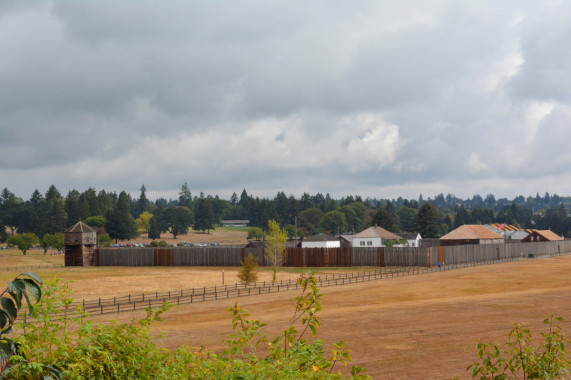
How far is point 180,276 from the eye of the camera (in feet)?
260

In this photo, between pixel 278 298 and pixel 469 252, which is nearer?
pixel 278 298

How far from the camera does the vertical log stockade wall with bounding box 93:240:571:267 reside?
8806 centimetres

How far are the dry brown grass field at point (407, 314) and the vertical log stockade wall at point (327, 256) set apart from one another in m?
16.3

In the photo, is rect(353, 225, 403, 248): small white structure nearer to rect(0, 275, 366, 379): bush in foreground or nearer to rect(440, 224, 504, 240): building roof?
rect(440, 224, 504, 240): building roof

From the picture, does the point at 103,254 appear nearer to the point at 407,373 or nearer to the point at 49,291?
the point at 407,373

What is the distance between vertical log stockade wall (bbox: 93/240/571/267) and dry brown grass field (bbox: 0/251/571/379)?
53.3 ft

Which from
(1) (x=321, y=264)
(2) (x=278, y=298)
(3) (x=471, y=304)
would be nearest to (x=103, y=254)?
(1) (x=321, y=264)

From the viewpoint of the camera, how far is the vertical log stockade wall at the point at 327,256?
289ft

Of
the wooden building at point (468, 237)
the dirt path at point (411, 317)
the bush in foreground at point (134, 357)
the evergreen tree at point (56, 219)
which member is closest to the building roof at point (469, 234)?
the wooden building at point (468, 237)

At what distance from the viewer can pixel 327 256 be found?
91875 mm

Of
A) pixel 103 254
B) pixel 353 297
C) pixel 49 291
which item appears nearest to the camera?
pixel 49 291

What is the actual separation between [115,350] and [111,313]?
3736 cm

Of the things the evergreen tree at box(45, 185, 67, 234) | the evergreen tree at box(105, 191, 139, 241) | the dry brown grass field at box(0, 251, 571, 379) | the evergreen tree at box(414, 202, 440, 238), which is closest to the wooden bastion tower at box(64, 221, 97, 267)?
the dry brown grass field at box(0, 251, 571, 379)

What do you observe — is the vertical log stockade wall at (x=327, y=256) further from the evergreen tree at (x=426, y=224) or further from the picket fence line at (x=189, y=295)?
the evergreen tree at (x=426, y=224)
